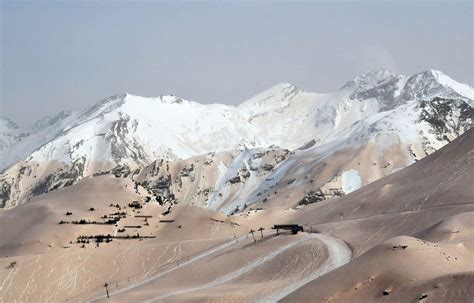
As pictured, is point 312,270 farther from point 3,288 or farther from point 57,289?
point 3,288

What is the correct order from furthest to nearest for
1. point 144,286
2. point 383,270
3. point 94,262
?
point 94,262 → point 144,286 → point 383,270

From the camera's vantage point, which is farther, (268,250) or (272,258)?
(268,250)

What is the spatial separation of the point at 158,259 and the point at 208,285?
37531mm

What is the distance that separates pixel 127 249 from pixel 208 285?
4605 cm

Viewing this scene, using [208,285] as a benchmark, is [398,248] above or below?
above

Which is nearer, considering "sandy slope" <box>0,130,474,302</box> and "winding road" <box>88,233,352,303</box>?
"sandy slope" <box>0,130,474,302</box>

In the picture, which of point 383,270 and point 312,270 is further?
point 312,270

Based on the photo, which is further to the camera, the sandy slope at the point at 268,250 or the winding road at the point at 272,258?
the winding road at the point at 272,258

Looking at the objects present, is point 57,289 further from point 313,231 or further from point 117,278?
point 313,231

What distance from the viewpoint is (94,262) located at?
14850 cm

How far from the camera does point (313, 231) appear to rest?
14325 cm

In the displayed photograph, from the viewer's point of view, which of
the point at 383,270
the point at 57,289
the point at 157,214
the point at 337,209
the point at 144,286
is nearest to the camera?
the point at 383,270

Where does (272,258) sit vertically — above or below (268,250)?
above

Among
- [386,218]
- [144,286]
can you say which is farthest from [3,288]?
[386,218]
